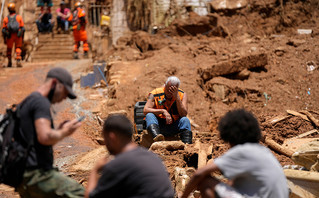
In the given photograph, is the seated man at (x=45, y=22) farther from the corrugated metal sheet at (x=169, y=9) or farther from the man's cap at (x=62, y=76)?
the man's cap at (x=62, y=76)

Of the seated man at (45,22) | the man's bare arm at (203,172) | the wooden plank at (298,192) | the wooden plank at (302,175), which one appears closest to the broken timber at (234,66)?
the wooden plank at (302,175)

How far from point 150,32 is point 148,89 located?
435 centimetres

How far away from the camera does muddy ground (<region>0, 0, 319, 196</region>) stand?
8.60 metres

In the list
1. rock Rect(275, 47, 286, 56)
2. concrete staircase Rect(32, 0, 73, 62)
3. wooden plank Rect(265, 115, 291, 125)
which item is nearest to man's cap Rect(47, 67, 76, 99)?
wooden plank Rect(265, 115, 291, 125)

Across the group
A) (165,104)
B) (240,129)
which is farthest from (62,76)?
(165,104)

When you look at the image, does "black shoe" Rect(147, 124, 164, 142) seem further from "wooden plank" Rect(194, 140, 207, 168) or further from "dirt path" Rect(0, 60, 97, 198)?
"dirt path" Rect(0, 60, 97, 198)

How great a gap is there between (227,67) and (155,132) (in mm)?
4155

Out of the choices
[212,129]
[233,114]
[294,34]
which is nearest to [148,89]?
[212,129]

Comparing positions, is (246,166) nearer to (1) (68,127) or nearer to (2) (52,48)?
(1) (68,127)

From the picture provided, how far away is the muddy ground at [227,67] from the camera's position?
8602 millimetres

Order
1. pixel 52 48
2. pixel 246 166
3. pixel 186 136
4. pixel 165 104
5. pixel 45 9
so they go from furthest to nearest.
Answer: pixel 52 48
pixel 45 9
pixel 165 104
pixel 186 136
pixel 246 166

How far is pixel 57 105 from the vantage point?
9.45 metres

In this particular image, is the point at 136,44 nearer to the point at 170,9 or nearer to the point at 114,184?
the point at 170,9

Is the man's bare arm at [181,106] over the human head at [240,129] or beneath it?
beneath
